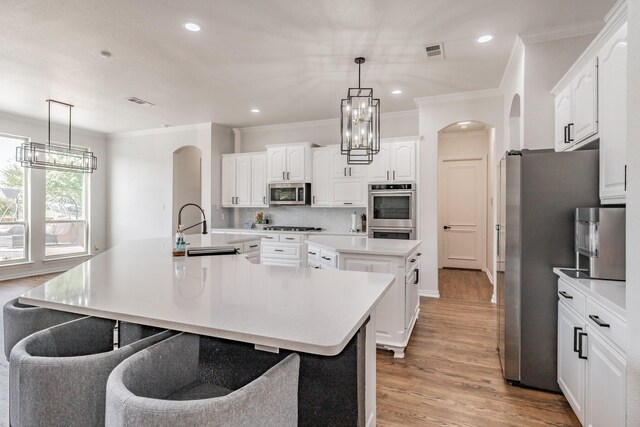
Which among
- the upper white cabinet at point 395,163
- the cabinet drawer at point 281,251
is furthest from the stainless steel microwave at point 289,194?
the upper white cabinet at point 395,163

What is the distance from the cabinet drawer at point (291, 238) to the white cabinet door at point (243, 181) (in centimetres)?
121

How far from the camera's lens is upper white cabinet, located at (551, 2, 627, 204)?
1.92m

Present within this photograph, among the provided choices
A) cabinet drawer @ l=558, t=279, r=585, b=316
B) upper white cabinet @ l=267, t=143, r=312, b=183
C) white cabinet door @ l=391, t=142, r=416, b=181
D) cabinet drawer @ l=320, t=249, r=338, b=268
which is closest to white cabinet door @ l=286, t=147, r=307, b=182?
upper white cabinet @ l=267, t=143, r=312, b=183

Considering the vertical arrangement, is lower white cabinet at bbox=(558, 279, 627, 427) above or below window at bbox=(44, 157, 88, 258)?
below

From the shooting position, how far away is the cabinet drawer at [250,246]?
12.8 feet

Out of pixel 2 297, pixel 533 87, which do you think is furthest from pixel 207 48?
pixel 2 297

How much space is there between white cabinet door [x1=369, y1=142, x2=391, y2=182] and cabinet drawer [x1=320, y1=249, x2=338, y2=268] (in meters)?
2.20

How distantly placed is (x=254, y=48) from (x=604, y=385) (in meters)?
3.65

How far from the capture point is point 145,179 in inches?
280

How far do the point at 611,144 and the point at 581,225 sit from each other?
517mm

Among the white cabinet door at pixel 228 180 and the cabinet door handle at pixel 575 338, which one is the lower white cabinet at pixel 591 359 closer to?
the cabinet door handle at pixel 575 338

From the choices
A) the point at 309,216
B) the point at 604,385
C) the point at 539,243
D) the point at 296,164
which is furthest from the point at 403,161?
the point at 604,385

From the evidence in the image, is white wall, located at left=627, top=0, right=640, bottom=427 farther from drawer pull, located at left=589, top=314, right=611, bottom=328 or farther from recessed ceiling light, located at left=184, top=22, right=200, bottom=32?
recessed ceiling light, located at left=184, top=22, right=200, bottom=32

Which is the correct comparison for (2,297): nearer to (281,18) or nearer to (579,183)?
(281,18)
